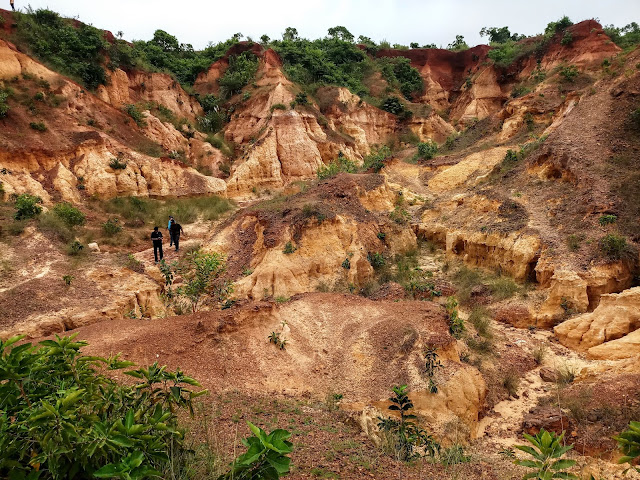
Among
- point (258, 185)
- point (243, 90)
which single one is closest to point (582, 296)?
point (258, 185)

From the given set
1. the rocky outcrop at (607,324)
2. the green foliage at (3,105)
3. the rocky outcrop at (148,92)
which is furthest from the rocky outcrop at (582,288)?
the rocky outcrop at (148,92)

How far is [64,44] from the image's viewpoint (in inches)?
949

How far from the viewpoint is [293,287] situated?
42.8ft

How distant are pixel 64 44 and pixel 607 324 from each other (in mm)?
30947

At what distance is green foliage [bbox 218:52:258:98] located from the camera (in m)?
32.2

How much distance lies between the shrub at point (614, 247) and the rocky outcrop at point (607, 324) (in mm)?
1769

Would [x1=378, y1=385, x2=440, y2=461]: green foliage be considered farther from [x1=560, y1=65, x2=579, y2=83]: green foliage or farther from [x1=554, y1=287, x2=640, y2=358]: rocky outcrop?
[x1=560, y1=65, x2=579, y2=83]: green foliage

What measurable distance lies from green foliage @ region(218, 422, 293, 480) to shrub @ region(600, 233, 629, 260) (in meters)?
12.3

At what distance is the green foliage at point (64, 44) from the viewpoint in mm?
22906

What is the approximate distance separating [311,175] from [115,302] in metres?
18.1

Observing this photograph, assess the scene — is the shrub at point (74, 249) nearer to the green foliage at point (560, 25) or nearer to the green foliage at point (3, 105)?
the green foliage at point (3, 105)

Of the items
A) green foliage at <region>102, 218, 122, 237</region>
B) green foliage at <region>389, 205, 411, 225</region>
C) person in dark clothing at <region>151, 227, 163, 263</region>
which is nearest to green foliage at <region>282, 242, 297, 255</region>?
person in dark clothing at <region>151, 227, 163, 263</region>

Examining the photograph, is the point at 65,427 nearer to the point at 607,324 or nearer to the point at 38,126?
the point at 607,324

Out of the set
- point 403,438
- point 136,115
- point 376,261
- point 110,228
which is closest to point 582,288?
point 376,261
